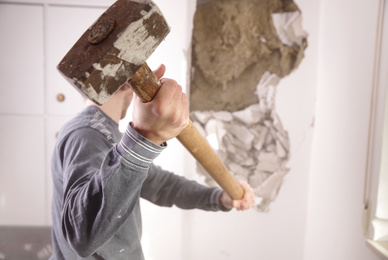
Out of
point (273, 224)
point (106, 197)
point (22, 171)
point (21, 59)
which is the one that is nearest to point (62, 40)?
point (21, 59)

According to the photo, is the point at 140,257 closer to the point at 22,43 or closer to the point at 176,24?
the point at 176,24

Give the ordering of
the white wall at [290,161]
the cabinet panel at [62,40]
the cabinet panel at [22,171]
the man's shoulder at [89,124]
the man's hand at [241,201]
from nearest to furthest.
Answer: the man's shoulder at [89,124] → the man's hand at [241,201] → the white wall at [290,161] → the cabinet panel at [62,40] → the cabinet panel at [22,171]

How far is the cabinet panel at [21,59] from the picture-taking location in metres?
1.92

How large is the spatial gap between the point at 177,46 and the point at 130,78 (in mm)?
1219

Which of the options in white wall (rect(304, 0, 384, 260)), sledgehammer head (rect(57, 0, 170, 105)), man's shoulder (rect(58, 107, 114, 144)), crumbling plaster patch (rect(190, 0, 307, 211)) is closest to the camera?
sledgehammer head (rect(57, 0, 170, 105))

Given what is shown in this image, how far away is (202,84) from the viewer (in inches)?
72.7

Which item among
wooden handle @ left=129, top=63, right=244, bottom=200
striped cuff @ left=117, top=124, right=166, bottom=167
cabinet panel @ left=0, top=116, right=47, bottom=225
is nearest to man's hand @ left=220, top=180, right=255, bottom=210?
wooden handle @ left=129, top=63, right=244, bottom=200

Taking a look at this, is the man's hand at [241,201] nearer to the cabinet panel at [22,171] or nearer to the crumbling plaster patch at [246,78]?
the crumbling plaster patch at [246,78]

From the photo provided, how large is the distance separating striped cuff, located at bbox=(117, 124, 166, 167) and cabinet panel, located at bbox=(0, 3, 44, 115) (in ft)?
5.98

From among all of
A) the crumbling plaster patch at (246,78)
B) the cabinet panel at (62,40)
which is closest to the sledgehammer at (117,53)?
the crumbling plaster patch at (246,78)

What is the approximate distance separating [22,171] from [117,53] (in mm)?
2034

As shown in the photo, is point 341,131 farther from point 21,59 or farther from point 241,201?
point 21,59

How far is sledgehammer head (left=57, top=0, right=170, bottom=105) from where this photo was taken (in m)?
0.49

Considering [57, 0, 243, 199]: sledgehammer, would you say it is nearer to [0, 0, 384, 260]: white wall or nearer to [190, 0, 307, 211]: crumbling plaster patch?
[0, 0, 384, 260]: white wall
